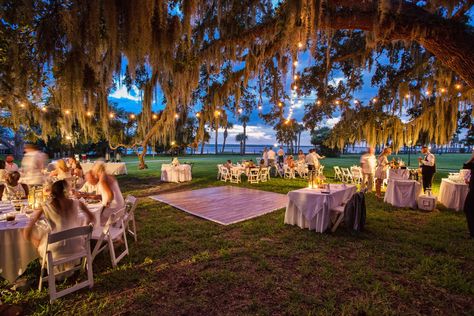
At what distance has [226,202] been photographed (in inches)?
281

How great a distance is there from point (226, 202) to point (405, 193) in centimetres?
507

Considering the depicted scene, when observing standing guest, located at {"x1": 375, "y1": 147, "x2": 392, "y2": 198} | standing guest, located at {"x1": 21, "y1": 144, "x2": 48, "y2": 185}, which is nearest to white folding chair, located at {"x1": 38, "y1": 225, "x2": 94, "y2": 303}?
standing guest, located at {"x1": 21, "y1": 144, "x2": 48, "y2": 185}

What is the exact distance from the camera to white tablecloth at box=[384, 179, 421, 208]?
21.0 ft

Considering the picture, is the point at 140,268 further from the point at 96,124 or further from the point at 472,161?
the point at 96,124

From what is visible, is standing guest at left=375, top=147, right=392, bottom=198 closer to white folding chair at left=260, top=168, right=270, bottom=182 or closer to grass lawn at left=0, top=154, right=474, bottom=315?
grass lawn at left=0, top=154, right=474, bottom=315

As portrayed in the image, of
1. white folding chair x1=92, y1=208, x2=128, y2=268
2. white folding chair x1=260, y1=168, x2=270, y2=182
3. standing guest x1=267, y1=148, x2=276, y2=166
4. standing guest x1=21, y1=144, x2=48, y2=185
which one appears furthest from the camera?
standing guest x1=267, y1=148, x2=276, y2=166

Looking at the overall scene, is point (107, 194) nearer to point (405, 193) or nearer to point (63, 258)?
point (63, 258)

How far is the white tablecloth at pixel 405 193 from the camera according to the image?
6.41m

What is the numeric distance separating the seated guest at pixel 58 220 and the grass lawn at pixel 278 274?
51 cm

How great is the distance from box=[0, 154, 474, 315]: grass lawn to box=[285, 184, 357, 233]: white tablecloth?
0.21 m

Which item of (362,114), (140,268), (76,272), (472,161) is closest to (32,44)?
(76,272)

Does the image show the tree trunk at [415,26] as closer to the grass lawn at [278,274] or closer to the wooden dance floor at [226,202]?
the grass lawn at [278,274]

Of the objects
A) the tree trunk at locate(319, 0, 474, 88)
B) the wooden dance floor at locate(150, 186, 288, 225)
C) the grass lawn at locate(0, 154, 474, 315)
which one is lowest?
the wooden dance floor at locate(150, 186, 288, 225)

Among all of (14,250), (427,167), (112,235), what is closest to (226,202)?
(112,235)
